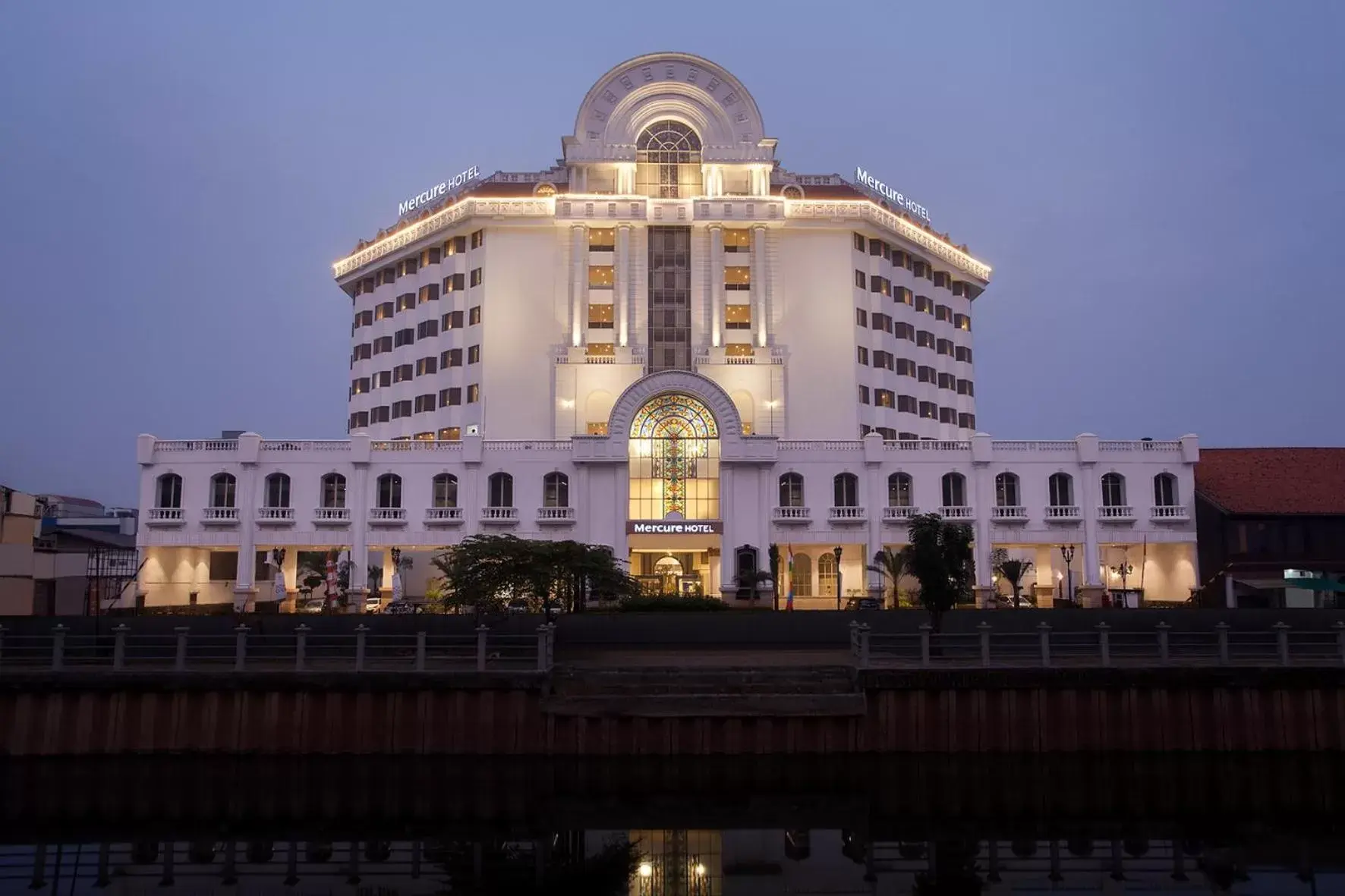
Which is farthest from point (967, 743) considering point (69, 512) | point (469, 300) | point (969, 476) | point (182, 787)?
point (69, 512)

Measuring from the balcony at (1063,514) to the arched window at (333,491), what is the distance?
3837 cm

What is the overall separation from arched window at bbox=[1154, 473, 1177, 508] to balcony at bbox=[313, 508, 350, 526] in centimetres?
4369

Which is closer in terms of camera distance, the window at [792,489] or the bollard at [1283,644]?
the bollard at [1283,644]

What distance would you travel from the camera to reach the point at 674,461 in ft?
189

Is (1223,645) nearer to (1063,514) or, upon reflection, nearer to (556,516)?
(1063,514)

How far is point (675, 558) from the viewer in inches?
2357

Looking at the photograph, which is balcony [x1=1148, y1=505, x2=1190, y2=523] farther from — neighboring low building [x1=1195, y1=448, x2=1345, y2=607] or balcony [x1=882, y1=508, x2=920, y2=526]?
balcony [x1=882, y1=508, x2=920, y2=526]

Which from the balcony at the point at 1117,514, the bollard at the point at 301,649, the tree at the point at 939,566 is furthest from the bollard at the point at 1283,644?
the bollard at the point at 301,649

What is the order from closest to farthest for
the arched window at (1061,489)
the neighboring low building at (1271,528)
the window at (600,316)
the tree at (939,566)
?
the tree at (939,566) < the neighboring low building at (1271,528) < the arched window at (1061,489) < the window at (600,316)

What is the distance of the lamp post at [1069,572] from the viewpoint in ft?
179

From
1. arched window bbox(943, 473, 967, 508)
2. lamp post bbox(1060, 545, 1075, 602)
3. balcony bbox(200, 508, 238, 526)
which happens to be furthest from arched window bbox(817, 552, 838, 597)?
balcony bbox(200, 508, 238, 526)

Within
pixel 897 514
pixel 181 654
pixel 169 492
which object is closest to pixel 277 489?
pixel 169 492

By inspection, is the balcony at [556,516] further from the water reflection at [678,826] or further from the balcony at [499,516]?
the water reflection at [678,826]

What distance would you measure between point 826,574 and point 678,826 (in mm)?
36253
